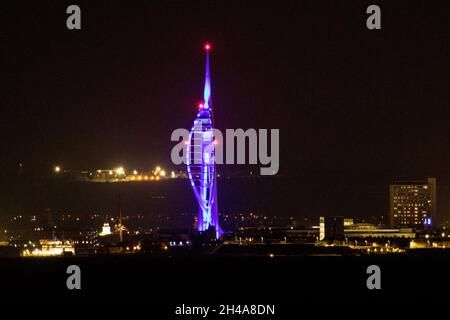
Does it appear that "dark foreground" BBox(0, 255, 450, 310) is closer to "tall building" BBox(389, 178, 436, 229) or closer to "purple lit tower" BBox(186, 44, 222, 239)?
"purple lit tower" BBox(186, 44, 222, 239)

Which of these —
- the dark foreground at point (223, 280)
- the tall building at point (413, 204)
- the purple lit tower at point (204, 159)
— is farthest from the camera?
the tall building at point (413, 204)

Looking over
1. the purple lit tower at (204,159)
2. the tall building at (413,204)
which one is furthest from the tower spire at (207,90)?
the tall building at (413,204)

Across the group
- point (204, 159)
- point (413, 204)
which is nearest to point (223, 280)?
point (204, 159)

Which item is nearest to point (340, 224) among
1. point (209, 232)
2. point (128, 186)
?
point (209, 232)

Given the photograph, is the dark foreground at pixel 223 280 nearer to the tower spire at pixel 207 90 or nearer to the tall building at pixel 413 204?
the tower spire at pixel 207 90

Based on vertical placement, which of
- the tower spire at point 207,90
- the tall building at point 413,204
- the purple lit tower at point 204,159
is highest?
the tower spire at point 207,90

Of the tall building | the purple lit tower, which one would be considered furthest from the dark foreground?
the tall building

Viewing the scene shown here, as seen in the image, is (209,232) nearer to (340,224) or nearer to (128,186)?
(340,224)
